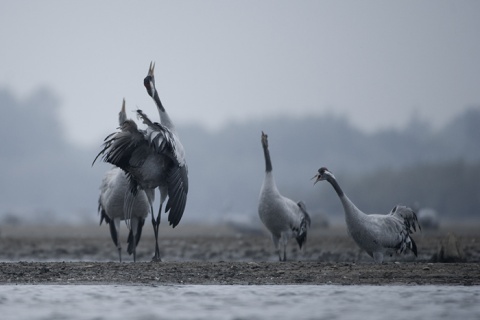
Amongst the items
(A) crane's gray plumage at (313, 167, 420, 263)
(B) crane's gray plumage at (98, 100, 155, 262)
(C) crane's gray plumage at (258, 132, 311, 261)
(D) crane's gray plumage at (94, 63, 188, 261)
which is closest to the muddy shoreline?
(A) crane's gray plumage at (313, 167, 420, 263)

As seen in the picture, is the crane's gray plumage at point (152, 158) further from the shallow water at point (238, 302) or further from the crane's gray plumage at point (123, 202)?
the shallow water at point (238, 302)

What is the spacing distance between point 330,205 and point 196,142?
50472 mm

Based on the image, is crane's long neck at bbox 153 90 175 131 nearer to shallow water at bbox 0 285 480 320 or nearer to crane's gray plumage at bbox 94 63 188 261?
crane's gray plumage at bbox 94 63 188 261

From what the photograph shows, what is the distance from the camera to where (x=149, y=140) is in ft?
44.0

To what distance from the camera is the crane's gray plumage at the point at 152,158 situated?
1341cm

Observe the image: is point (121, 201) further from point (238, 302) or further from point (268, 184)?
point (238, 302)

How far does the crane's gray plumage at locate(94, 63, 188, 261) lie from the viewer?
13406 mm

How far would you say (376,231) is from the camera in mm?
13789

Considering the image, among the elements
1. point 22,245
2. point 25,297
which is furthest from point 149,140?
point 22,245

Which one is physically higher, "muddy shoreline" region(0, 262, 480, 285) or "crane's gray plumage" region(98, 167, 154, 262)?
"crane's gray plumage" region(98, 167, 154, 262)

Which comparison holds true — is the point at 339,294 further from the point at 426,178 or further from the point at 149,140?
the point at 426,178

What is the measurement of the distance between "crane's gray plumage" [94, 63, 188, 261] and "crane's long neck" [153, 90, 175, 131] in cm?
47

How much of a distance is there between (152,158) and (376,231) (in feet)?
10.9

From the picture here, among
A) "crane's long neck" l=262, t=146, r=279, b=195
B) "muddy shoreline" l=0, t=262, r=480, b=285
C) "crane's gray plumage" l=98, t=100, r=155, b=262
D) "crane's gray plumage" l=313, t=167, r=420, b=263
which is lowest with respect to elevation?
"muddy shoreline" l=0, t=262, r=480, b=285
